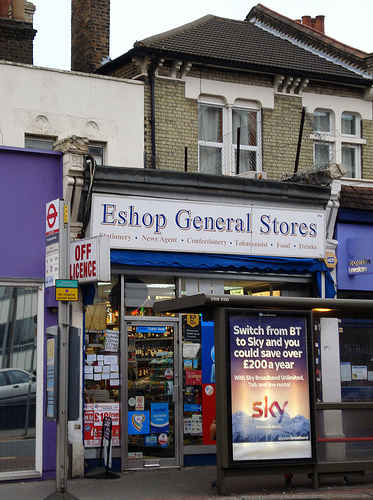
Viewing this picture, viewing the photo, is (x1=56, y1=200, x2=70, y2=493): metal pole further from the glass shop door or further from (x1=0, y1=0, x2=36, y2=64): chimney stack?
(x1=0, y1=0, x2=36, y2=64): chimney stack

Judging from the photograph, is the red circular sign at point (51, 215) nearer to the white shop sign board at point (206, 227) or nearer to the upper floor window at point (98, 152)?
the white shop sign board at point (206, 227)

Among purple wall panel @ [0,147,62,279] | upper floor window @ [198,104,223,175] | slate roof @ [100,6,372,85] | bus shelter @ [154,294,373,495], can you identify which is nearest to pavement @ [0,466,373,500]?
bus shelter @ [154,294,373,495]

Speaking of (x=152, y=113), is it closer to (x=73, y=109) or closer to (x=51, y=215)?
(x=73, y=109)

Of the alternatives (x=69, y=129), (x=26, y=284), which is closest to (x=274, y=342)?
(x=26, y=284)

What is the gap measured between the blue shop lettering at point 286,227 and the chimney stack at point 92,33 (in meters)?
6.58

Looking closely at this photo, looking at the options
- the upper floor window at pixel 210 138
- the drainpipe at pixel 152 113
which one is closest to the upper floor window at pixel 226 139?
the upper floor window at pixel 210 138

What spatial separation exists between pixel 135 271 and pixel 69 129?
4.00 metres

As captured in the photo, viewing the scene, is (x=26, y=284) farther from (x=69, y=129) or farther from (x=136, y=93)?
(x=136, y=93)

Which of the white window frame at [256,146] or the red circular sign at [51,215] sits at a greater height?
the white window frame at [256,146]

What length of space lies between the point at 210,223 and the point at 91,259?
3342 mm

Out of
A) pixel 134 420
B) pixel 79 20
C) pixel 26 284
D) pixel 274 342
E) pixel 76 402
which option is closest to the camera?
pixel 76 402

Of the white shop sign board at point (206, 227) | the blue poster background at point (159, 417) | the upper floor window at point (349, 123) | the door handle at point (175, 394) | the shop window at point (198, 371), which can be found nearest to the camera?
the white shop sign board at point (206, 227)

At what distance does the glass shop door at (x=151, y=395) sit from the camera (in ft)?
40.7

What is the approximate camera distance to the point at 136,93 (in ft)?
51.3
